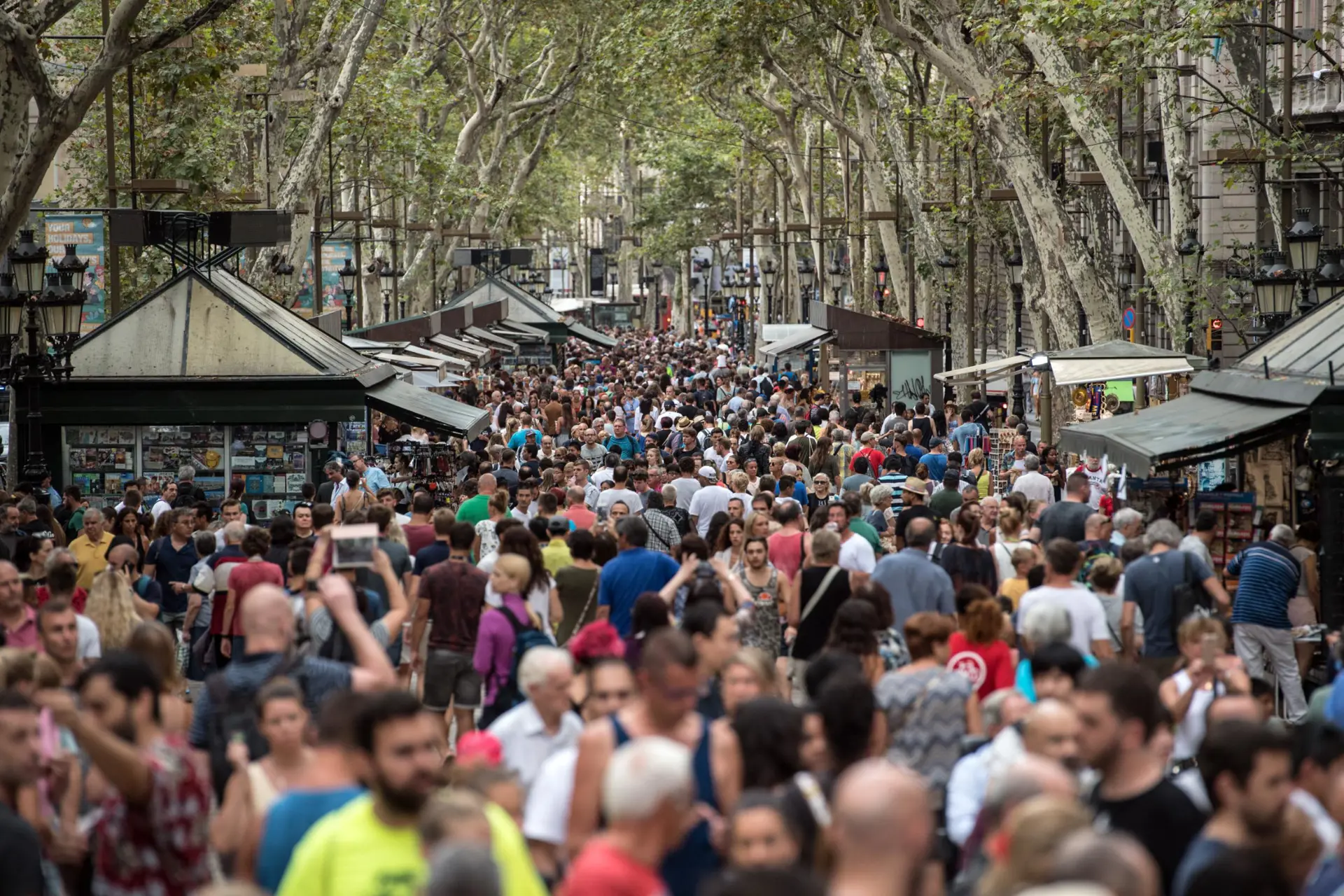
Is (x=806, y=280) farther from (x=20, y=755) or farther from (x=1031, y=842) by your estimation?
(x=1031, y=842)

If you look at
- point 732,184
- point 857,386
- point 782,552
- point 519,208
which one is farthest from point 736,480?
point 732,184

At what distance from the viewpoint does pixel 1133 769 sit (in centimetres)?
551

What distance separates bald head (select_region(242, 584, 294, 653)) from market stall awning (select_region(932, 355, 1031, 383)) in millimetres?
17604

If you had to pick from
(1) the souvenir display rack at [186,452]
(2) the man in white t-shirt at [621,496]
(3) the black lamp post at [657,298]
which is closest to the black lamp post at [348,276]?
(1) the souvenir display rack at [186,452]

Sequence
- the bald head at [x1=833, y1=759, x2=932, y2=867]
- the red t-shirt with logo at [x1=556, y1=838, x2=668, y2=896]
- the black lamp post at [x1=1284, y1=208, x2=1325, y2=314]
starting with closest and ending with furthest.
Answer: the bald head at [x1=833, y1=759, x2=932, y2=867] < the red t-shirt with logo at [x1=556, y1=838, x2=668, y2=896] < the black lamp post at [x1=1284, y1=208, x2=1325, y2=314]

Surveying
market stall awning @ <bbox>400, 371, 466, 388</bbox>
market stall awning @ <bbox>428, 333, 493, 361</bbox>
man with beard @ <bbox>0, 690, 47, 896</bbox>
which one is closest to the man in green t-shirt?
man with beard @ <bbox>0, 690, 47, 896</bbox>

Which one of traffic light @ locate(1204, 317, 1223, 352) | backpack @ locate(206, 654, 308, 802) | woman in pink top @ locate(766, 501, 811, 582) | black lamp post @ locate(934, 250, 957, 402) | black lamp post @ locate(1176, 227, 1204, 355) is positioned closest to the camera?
backpack @ locate(206, 654, 308, 802)

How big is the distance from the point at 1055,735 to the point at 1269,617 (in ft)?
19.2

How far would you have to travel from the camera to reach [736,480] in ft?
49.3

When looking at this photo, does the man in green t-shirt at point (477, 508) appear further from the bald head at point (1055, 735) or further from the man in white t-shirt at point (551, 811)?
the bald head at point (1055, 735)

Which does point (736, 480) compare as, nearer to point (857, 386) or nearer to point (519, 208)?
point (857, 386)

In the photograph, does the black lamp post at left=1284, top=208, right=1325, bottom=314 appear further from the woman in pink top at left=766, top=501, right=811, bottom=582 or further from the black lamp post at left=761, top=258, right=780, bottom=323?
the black lamp post at left=761, top=258, right=780, bottom=323

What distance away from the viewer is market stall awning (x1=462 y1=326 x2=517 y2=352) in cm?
4616

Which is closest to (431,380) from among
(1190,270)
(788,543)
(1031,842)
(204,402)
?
(204,402)
